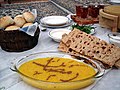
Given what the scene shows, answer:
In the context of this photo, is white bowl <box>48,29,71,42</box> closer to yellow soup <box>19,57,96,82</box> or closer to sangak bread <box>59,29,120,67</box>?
sangak bread <box>59,29,120,67</box>

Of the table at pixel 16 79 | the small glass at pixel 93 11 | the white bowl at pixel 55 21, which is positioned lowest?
the table at pixel 16 79

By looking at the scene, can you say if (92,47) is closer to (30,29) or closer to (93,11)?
(30,29)

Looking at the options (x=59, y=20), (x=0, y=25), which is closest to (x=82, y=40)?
(x=0, y=25)

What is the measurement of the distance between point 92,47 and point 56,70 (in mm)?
198

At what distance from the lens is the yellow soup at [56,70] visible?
602 millimetres

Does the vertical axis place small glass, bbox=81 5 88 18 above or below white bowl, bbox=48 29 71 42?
above

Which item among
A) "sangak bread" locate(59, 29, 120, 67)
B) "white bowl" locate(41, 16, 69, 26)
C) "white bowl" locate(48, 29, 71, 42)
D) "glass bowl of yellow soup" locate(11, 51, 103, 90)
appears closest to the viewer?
"glass bowl of yellow soup" locate(11, 51, 103, 90)

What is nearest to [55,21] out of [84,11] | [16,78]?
[84,11]

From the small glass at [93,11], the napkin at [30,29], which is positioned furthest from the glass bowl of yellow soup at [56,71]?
the small glass at [93,11]

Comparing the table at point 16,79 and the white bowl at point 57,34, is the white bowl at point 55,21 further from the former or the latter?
the table at point 16,79

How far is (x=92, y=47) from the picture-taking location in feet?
2.54

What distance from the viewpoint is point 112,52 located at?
0.74 m

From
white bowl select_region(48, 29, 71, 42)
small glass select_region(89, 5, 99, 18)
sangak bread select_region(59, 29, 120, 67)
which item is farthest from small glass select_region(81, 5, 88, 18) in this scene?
sangak bread select_region(59, 29, 120, 67)

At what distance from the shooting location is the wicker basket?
83 cm
